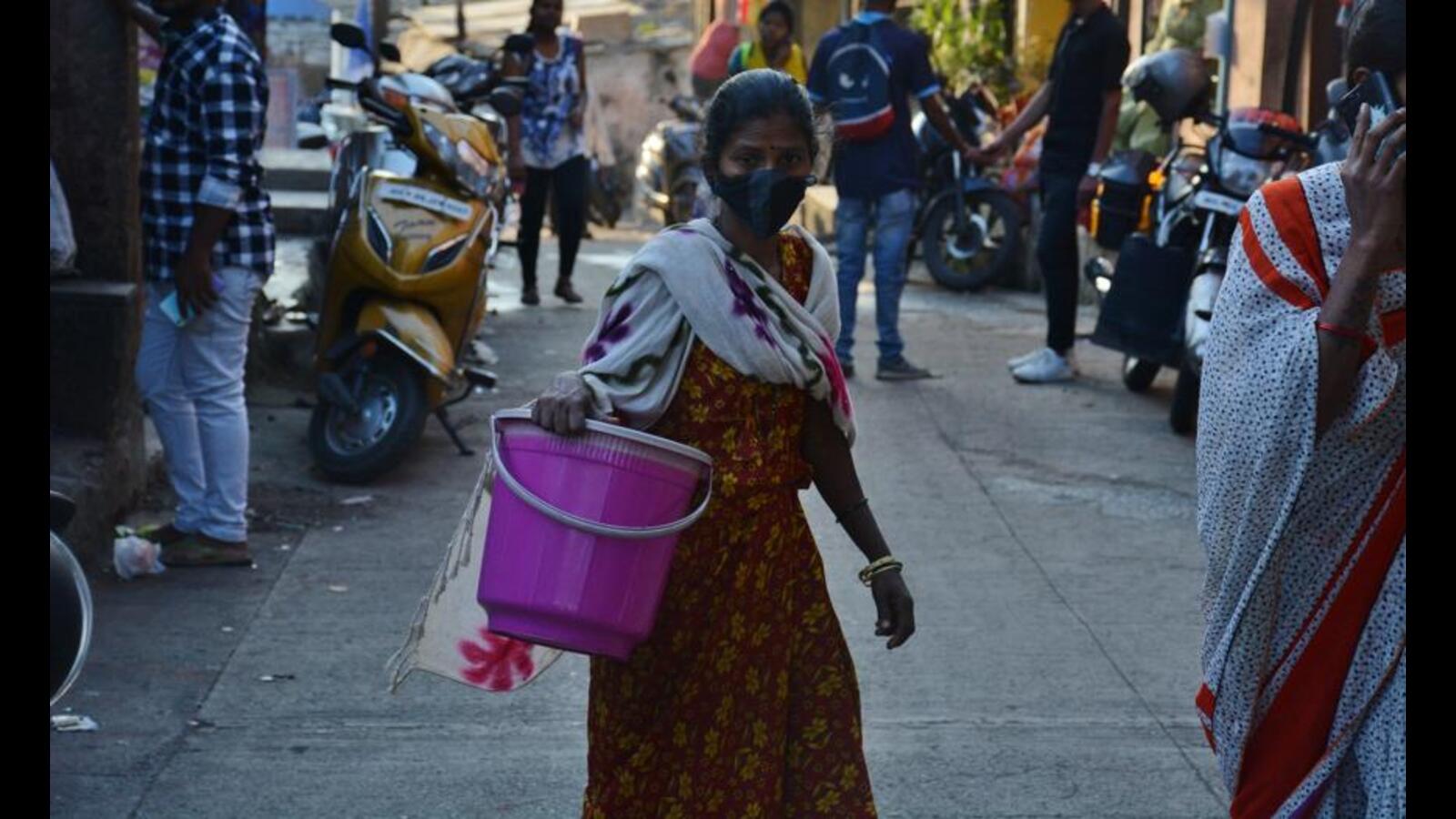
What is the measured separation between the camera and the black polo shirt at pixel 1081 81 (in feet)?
32.8

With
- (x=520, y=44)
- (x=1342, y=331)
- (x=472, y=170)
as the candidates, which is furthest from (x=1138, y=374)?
(x=1342, y=331)

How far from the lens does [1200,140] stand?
12844 millimetres

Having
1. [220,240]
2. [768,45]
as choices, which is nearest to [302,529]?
[220,240]

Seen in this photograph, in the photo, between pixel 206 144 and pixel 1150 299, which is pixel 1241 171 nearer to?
pixel 1150 299

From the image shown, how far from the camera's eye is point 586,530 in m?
3.12

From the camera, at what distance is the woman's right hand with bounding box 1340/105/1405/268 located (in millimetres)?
2992

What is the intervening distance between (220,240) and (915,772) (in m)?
2.80

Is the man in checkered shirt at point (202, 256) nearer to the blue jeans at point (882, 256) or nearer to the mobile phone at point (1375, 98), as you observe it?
the mobile phone at point (1375, 98)

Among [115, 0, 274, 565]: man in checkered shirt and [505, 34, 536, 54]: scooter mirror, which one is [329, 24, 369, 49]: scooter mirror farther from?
[115, 0, 274, 565]: man in checkered shirt

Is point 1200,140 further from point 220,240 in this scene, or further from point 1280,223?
point 1280,223

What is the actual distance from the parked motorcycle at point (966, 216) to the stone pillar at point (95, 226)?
24.8ft

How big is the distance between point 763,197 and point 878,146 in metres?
6.86

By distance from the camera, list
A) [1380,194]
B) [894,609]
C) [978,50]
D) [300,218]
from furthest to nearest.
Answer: [978,50] → [300,218] → [894,609] → [1380,194]

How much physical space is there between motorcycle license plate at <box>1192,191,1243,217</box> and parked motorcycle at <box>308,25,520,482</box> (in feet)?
9.55
